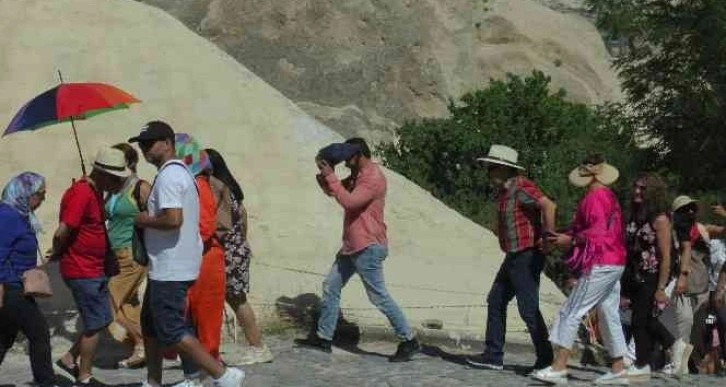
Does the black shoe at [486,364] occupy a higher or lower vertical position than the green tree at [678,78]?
lower

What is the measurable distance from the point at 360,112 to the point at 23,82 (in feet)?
78.2

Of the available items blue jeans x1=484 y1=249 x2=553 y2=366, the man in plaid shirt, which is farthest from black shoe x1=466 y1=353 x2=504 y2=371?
the man in plaid shirt

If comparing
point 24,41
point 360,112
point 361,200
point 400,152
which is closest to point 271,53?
point 360,112

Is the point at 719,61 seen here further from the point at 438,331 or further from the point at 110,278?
the point at 110,278

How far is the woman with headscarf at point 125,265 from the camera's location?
30.9ft

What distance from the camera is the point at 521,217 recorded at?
30.9 ft

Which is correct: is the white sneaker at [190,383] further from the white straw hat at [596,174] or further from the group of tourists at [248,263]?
the white straw hat at [596,174]

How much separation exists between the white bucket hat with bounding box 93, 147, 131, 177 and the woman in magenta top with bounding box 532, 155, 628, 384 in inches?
112

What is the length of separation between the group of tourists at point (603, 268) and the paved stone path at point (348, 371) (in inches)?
8.5

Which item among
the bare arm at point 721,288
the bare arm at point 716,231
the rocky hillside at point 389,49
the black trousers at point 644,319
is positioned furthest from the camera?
the rocky hillside at point 389,49

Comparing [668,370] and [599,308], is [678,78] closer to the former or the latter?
[668,370]

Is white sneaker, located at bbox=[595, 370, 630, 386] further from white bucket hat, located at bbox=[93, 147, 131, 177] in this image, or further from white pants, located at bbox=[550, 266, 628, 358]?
white bucket hat, located at bbox=[93, 147, 131, 177]

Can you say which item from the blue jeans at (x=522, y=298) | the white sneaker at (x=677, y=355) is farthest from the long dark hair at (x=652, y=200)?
the white sneaker at (x=677, y=355)

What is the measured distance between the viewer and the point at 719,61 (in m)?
22.7
